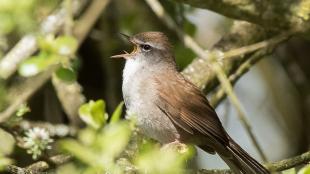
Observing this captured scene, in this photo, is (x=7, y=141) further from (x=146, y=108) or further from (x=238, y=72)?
(x=238, y=72)

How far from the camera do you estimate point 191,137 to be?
564 cm

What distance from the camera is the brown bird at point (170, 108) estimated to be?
540cm

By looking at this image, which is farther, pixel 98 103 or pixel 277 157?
pixel 277 157

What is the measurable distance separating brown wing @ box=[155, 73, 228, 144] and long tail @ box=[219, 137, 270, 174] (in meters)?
0.12

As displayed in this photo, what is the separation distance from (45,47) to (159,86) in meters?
2.02

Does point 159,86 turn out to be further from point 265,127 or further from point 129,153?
point 265,127

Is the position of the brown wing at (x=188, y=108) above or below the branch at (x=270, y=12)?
below

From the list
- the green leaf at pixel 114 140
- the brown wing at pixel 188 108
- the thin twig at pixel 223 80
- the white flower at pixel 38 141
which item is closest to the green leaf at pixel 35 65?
the green leaf at pixel 114 140

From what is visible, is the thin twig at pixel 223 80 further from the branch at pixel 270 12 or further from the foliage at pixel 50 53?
the foliage at pixel 50 53

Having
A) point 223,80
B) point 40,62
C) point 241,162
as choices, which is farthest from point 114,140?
point 241,162

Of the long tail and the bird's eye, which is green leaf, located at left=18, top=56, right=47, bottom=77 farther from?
the bird's eye

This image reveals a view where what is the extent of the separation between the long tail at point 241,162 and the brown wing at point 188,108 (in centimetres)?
12

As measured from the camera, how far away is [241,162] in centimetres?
528

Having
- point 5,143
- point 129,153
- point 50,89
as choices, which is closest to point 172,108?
point 129,153
